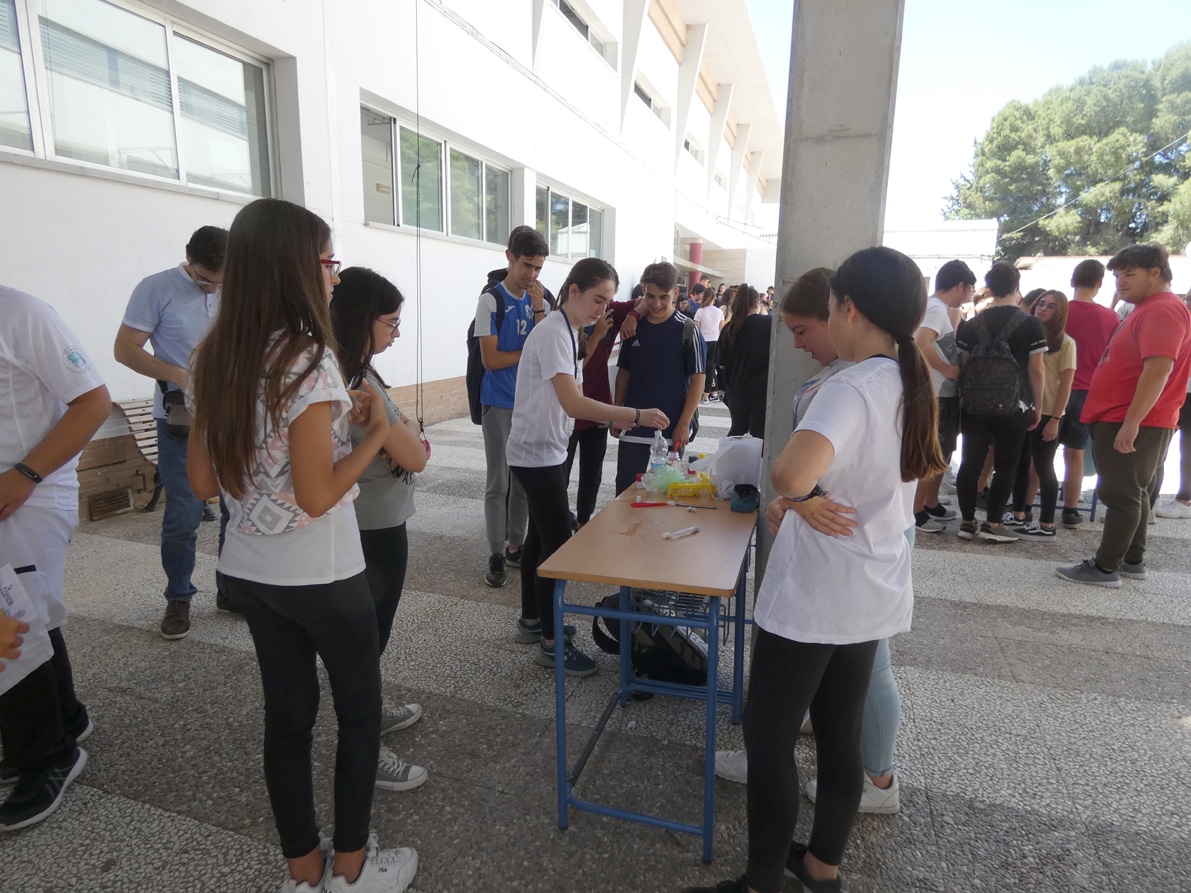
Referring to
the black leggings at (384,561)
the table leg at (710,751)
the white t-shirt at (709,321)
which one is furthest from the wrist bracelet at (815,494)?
the white t-shirt at (709,321)

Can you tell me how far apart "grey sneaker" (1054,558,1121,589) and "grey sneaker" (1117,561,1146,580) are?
0.50 feet

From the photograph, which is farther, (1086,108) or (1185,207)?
(1086,108)

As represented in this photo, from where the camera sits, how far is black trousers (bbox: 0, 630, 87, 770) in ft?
6.57

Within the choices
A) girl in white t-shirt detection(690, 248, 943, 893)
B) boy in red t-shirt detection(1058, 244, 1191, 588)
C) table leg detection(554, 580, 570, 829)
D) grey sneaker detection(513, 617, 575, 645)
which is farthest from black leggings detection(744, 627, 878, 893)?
boy in red t-shirt detection(1058, 244, 1191, 588)

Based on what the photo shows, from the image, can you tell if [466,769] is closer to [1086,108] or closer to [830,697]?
[830,697]

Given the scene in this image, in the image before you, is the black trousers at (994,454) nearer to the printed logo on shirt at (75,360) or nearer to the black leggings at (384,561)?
the black leggings at (384,561)

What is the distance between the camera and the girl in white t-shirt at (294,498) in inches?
54.2

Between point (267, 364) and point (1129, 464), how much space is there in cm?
430

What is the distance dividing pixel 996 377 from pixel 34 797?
507 cm

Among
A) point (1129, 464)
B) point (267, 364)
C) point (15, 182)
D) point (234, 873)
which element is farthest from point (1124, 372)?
point (15, 182)

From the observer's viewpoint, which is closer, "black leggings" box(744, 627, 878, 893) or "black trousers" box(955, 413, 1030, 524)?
"black leggings" box(744, 627, 878, 893)

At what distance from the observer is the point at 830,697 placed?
1.57 meters

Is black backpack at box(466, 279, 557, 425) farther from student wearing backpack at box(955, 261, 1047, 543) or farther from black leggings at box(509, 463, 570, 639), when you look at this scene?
student wearing backpack at box(955, 261, 1047, 543)

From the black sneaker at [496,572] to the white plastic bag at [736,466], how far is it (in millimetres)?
1624
